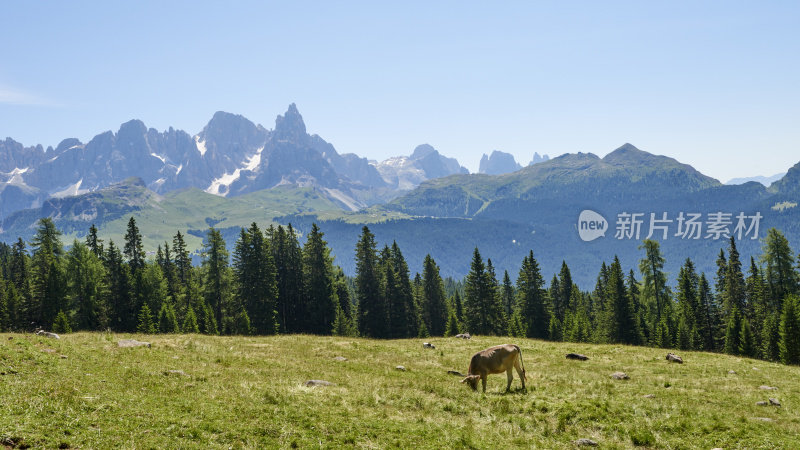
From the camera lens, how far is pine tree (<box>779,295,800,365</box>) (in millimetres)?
49719

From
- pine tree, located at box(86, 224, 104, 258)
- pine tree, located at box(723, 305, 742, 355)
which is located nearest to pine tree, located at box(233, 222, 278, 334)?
pine tree, located at box(86, 224, 104, 258)

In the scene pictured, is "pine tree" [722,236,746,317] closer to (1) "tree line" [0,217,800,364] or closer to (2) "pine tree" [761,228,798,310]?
(1) "tree line" [0,217,800,364]

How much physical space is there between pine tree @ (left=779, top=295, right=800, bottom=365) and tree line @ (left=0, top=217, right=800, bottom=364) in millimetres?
10059

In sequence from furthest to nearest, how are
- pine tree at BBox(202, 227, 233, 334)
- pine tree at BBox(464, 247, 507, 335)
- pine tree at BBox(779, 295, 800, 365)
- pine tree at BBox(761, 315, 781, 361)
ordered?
pine tree at BBox(464, 247, 507, 335), pine tree at BBox(202, 227, 233, 334), pine tree at BBox(761, 315, 781, 361), pine tree at BBox(779, 295, 800, 365)

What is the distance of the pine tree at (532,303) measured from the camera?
8294cm

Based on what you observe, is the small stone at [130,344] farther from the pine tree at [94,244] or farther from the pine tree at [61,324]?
the pine tree at [94,244]

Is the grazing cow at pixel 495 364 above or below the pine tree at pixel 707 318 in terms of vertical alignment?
above

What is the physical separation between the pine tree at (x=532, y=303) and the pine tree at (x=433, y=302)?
1676cm

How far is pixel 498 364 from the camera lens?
2322 centimetres

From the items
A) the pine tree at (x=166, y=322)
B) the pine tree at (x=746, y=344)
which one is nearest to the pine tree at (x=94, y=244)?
the pine tree at (x=166, y=322)

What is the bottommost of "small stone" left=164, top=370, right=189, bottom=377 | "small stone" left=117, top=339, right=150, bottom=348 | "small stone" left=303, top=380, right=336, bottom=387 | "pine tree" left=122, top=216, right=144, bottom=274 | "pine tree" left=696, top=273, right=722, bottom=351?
"pine tree" left=696, top=273, right=722, bottom=351

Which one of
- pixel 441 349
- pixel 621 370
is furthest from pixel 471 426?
pixel 441 349

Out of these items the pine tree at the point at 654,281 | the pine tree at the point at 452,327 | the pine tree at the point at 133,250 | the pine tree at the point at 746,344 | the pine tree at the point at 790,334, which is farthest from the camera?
the pine tree at the point at 654,281

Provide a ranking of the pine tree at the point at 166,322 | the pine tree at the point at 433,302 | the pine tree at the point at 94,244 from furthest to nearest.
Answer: the pine tree at the point at 433,302
the pine tree at the point at 94,244
the pine tree at the point at 166,322
